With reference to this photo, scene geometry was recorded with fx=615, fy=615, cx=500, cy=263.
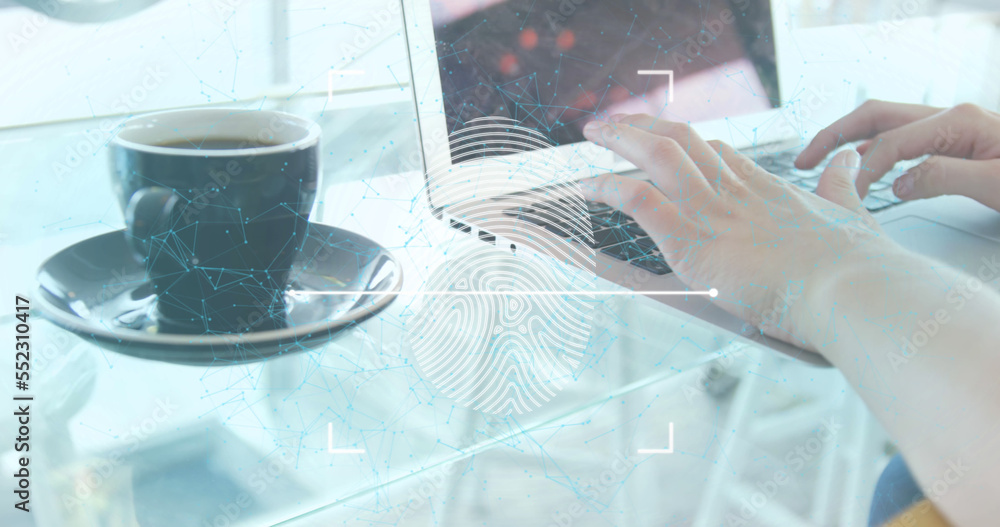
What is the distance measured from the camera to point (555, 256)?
0.42 m

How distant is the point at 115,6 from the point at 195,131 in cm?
8

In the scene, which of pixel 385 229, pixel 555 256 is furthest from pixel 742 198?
pixel 385 229

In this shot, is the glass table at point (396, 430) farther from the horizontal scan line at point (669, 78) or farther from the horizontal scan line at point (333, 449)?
the horizontal scan line at point (669, 78)

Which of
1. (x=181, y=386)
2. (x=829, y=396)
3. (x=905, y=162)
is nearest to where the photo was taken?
(x=181, y=386)

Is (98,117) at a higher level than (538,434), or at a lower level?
higher

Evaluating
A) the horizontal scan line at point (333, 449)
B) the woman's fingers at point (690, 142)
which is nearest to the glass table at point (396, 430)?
the horizontal scan line at point (333, 449)

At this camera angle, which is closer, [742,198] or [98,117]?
[98,117]

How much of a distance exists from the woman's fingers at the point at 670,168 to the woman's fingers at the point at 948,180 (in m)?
→ 0.24

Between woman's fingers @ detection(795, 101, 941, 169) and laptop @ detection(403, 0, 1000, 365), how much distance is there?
1cm

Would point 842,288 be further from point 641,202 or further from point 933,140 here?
point 933,140

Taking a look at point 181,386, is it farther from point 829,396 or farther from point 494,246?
point 829,396

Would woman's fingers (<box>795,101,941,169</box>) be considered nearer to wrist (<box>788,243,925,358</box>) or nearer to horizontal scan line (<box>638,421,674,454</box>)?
wrist (<box>788,243,925,358</box>)

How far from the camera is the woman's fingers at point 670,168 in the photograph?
432 millimetres
